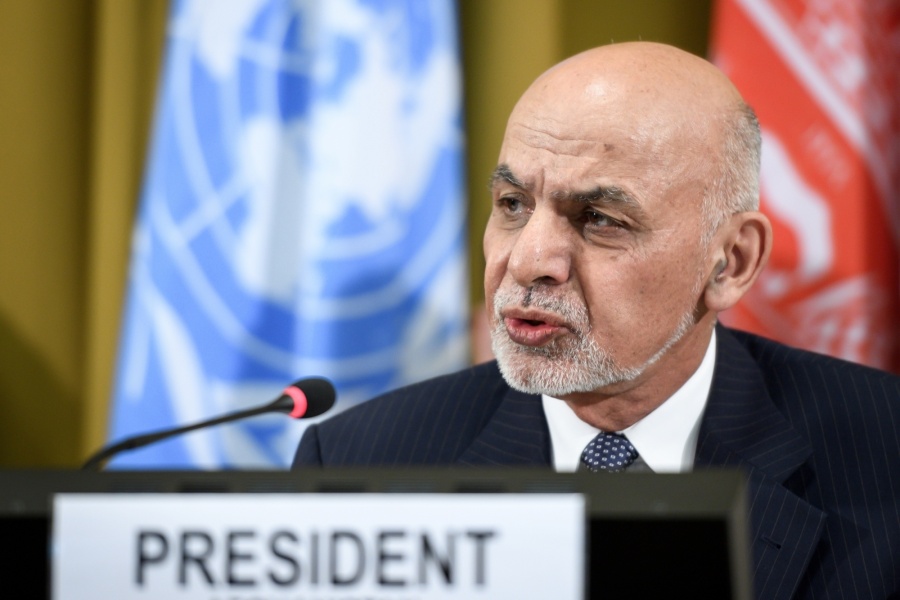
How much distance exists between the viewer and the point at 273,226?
2.62 metres

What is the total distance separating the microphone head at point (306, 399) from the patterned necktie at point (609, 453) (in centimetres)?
50

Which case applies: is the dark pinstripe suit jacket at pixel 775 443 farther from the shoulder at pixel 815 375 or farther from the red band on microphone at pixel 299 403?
the red band on microphone at pixel 299 403

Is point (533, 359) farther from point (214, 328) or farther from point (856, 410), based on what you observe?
point (214, 328)

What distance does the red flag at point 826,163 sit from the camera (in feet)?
7.90

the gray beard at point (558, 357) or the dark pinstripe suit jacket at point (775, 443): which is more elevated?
the gray beard at point (558, 357)

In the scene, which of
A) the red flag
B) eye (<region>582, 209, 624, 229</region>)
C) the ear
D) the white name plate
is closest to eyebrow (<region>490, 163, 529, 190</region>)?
eye (<region>582, 209, 624, 229</region>)

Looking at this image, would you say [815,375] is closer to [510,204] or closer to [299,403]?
[510,204]

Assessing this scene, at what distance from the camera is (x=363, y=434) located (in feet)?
6.17

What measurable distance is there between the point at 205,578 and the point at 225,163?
1.83m

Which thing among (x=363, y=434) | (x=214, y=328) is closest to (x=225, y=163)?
(x=214, y=328)

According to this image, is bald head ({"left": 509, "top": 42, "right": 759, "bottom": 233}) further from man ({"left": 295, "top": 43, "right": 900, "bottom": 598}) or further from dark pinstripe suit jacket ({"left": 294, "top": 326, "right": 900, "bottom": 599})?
dark pinstripe suit jacket ({"left": 294, "top": 326, "right": 900, "bottom": 599})

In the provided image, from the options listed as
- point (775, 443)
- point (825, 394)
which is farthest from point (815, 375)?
point (775, 443)

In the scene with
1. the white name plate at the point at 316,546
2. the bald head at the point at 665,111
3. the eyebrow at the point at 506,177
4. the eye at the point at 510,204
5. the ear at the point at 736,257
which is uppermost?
the bald head at the point at 665,111

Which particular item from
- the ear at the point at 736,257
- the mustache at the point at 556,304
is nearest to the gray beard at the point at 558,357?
the mustache at the point at 556,304
